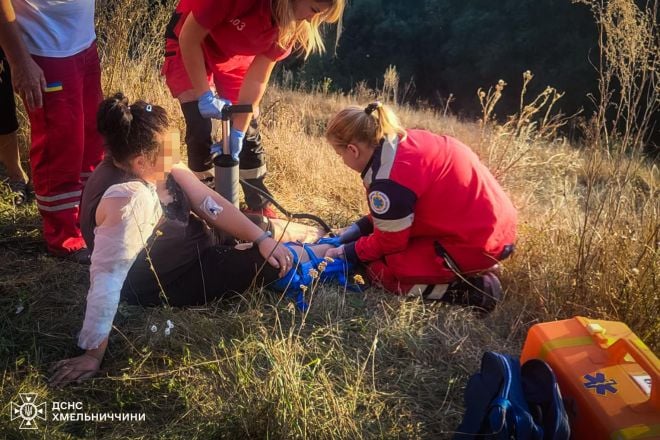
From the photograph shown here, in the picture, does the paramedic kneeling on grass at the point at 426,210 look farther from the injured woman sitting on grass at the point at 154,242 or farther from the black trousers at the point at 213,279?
the black trousers at the point at 213,279

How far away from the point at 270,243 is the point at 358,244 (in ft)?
1.80

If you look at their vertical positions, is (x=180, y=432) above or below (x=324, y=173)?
above

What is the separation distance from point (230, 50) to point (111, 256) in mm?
1522

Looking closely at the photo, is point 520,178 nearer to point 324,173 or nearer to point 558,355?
point 324,173

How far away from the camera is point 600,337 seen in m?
1.93

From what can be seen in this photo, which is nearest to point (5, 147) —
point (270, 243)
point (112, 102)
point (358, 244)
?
point (112, 102)

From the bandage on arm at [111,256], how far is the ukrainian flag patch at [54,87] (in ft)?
3.29

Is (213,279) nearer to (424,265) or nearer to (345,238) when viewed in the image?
(345,238)

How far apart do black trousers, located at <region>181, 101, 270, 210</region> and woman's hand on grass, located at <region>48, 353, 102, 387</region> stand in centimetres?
147

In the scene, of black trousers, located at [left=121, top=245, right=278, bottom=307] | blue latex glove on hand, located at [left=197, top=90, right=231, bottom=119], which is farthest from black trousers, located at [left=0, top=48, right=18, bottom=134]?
black trousers, located at [left=121, top=245, right=278, bottom=307]

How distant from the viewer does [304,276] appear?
259cm

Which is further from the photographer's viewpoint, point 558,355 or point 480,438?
point 558,355

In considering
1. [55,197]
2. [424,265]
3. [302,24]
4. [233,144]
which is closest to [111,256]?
[55,197]

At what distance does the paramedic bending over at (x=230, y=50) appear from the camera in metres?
2.68
